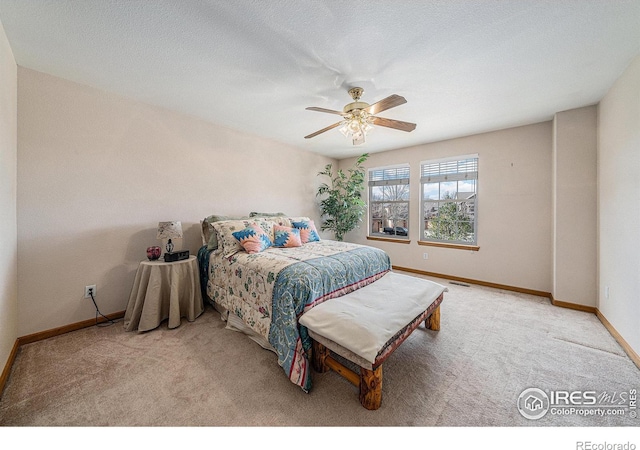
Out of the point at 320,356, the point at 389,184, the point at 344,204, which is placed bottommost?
the point at 320,356

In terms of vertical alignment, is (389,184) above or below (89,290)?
above

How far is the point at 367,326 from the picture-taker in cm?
145

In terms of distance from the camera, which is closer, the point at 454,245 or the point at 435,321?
the point at 435,321

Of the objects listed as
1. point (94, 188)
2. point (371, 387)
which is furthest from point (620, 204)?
point (94, 188)

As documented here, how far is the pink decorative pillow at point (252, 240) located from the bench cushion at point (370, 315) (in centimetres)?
115

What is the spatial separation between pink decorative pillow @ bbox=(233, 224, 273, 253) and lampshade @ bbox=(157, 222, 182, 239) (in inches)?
23.6

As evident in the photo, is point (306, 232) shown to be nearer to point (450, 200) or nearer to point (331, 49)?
point (331, 49)

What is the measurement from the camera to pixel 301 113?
115 inches

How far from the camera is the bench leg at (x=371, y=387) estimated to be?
1.36 m

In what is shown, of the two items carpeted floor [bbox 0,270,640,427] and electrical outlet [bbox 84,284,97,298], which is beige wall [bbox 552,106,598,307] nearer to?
carpeted floor [bbox 0,270,640,427]

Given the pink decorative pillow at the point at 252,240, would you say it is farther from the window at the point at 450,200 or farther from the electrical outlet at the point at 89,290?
the window at the point at 450,200

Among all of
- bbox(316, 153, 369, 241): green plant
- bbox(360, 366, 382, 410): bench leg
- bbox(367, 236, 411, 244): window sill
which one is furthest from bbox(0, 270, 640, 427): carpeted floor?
bbox(316, 153, 369, 241): green plant

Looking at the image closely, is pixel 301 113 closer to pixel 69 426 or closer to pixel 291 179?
pixel 291 179

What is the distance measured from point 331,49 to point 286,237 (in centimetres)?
192
